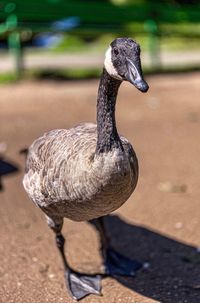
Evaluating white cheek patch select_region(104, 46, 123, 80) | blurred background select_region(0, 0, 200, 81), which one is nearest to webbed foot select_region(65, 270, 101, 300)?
white cheek patch select_region(104, 46, 123, 80)

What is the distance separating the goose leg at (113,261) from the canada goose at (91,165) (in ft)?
0.81

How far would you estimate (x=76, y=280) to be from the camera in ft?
13.4

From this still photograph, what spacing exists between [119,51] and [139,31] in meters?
7.82

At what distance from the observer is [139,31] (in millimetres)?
10750

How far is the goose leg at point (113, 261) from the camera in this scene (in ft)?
14.1

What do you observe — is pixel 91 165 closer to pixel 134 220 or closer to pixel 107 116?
pixel 107 116

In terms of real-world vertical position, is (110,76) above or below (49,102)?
above

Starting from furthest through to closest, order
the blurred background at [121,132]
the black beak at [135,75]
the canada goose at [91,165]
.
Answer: the blurred background at [121,132]
the canada goose at [91,165]
the black beak at [135,75]

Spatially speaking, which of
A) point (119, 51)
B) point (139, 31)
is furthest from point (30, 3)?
point (119, 51)

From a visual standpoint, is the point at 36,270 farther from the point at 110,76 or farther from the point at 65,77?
the point at 65,77

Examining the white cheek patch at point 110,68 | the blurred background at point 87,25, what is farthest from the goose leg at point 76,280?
the blurred background at point 87,25

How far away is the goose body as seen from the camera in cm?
332

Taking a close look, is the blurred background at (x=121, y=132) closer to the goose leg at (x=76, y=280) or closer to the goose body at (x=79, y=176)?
the goose leg at (x=76, y=280)

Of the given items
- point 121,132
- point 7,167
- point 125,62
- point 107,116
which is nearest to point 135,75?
point 125,62
